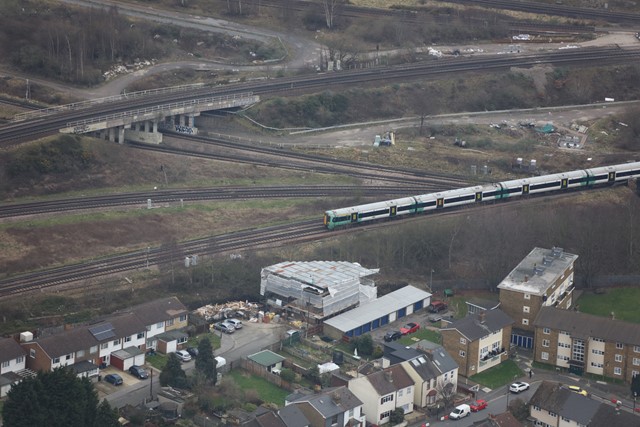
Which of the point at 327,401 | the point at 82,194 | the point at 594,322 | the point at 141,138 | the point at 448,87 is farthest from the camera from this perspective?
the point at 448,87

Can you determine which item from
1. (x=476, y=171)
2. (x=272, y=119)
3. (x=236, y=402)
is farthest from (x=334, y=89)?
(x=236, y=402)

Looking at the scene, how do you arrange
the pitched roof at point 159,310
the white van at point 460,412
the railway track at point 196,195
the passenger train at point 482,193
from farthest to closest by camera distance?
the passenger train at point 482,193 → the railway track at point 196,195 → the pitched roof at point 159,310 → the white van at point 460,412

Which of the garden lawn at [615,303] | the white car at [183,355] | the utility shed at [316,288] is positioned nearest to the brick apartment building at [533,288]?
the garden lawn at [615,303]

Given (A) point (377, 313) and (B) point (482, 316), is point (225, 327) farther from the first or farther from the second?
(B) point (482, 316)

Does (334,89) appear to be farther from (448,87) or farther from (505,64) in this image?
(505,64)

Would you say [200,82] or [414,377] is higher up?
[200,82]

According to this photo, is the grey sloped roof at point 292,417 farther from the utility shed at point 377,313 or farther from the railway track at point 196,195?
the railway track at point 196,195

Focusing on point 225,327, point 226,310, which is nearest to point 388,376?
point 225,327
